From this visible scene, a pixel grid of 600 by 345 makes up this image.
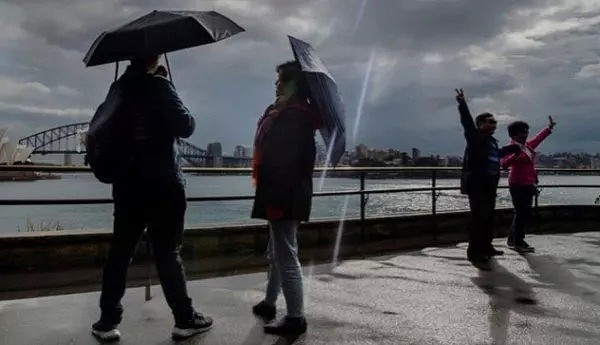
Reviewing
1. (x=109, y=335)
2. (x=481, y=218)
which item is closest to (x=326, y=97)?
(x=109, y=335)

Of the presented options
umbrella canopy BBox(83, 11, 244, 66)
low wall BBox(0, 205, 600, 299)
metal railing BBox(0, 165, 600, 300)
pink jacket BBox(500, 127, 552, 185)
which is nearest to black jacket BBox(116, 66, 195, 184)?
umbrella canopy BBox(83, 11, 244, 66)

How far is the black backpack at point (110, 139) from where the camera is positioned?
2.73m

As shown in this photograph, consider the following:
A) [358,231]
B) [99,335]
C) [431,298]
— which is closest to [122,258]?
[99,335]

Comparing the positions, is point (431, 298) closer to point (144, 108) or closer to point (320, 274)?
point (320, 274)

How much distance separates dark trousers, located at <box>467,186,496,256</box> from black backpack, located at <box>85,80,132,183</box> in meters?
4.14

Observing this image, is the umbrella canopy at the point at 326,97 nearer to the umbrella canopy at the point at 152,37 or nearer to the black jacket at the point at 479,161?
the umbrella canopy at the point at 152,37

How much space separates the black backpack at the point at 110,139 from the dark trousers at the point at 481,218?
13.6 ft

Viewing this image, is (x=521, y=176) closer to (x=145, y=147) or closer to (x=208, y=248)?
(x=208, y=248)

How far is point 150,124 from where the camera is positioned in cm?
279

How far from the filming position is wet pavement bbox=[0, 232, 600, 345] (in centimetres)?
308

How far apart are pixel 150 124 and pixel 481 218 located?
13.9 ft

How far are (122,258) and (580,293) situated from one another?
3515mm

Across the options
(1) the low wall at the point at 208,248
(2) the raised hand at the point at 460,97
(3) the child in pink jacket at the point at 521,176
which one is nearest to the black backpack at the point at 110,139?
(1) the low wall at the point at 208,248

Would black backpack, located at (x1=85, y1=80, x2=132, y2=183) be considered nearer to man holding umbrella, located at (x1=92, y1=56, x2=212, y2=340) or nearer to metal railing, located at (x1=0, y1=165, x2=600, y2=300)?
man holding umbrella, located at (x1=92, y1=56, x2=212, y2=340)
